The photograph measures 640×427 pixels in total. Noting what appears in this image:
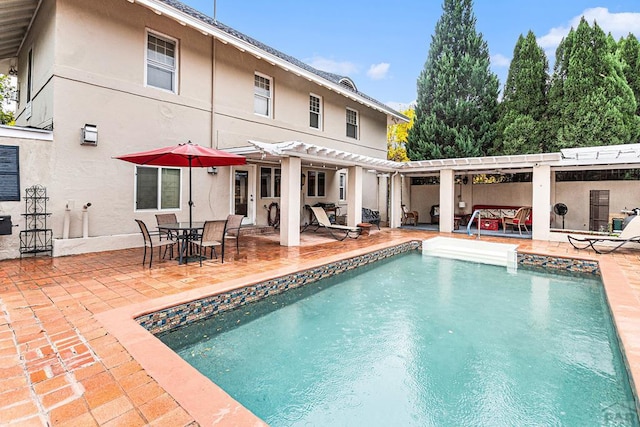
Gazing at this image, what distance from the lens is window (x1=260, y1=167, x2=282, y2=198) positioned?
1284cm

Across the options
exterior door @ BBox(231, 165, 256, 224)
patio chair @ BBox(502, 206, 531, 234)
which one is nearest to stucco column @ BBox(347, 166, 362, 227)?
Result: exterior door @ BBox(231, 165, 256, 224)

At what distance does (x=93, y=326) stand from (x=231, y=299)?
1951mm

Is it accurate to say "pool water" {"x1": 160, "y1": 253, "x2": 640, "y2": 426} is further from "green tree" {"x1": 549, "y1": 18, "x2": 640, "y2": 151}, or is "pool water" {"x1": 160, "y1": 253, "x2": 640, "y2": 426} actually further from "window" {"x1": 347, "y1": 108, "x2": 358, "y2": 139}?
"green tree" {"x1": 549, "y1": 18, "x2": 640, "y2": 151}

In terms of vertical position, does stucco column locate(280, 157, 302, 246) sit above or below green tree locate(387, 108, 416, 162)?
below

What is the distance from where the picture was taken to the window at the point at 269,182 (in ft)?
42.1

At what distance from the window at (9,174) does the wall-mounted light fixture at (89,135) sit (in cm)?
129

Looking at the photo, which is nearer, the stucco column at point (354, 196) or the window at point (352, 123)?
the stucco column at point (354, 196)

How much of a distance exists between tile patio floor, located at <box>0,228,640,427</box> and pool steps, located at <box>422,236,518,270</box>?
1471 millimetres

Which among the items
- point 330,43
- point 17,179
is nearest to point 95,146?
point 17,179

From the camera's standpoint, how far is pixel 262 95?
40.4 feet

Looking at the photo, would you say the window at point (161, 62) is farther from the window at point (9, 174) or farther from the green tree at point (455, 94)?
the green tree at point (455, 94)

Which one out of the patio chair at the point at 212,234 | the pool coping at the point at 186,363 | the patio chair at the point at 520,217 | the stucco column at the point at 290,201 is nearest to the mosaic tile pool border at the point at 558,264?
the pool coping at the point at 186,363

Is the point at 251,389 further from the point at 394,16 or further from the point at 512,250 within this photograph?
the point at 394,16

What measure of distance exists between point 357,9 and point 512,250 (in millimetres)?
21021
